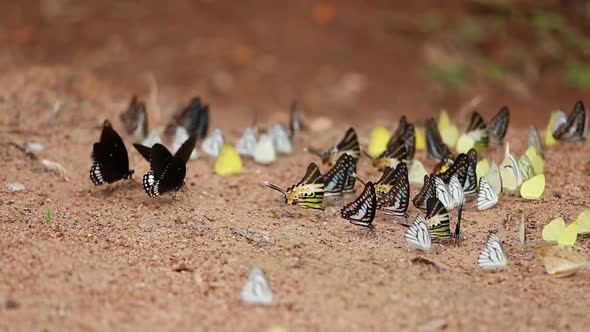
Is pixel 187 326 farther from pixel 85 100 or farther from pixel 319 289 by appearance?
pixel 85 100

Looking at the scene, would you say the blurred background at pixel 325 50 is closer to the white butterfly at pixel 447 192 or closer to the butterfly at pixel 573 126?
the butterfly at pixel 573 126

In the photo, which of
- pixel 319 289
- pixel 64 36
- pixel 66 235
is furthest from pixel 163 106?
pixel 319 289

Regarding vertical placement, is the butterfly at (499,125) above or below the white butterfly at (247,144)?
above

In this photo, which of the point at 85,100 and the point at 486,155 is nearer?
the point at 486,155

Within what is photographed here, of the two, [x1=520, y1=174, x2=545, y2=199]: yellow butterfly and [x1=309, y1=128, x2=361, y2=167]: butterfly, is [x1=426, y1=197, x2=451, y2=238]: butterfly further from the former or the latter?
[x1=309, y1=128, x2=361, y2=167]: butterfly

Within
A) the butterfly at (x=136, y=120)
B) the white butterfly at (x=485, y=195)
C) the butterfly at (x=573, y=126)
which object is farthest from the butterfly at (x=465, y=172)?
the butterfly at (x=136, y=120)

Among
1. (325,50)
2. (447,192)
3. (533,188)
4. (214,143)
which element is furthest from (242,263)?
(325,50)
